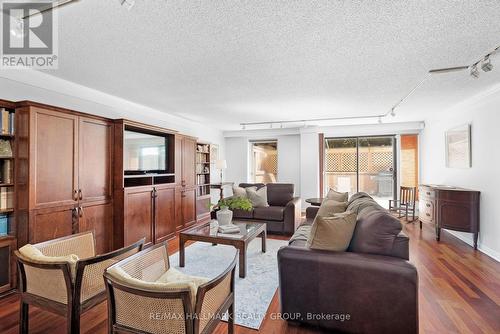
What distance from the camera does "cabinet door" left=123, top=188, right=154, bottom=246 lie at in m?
3.39

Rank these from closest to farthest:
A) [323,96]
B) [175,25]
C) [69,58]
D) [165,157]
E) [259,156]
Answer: [175,25] < [69,58] < [323,96] < [165,157] < [259,156]

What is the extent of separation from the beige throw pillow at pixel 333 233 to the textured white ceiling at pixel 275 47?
1530 millimetres

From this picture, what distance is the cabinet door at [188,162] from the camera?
15.5 ft

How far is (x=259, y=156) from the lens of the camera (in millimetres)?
7426

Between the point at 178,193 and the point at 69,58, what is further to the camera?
the point at 178,193

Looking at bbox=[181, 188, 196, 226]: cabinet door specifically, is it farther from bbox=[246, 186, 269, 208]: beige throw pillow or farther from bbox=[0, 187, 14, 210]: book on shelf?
bbox=[0, 187, 14, 210]: book on shelf

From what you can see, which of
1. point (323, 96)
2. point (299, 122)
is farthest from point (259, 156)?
point (323, 96)

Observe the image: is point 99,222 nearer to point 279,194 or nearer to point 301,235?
point 301,235

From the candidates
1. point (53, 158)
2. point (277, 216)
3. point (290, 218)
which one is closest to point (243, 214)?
point (277, 216)

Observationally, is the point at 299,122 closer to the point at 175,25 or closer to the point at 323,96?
the point at 323,96

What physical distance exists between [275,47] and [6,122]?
2.71m

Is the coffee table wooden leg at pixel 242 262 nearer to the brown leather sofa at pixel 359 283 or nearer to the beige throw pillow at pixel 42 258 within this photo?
the brown leather sofa at pixel 359 283

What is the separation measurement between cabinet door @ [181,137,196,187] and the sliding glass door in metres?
3.61

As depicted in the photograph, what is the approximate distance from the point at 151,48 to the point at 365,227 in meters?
2.44
